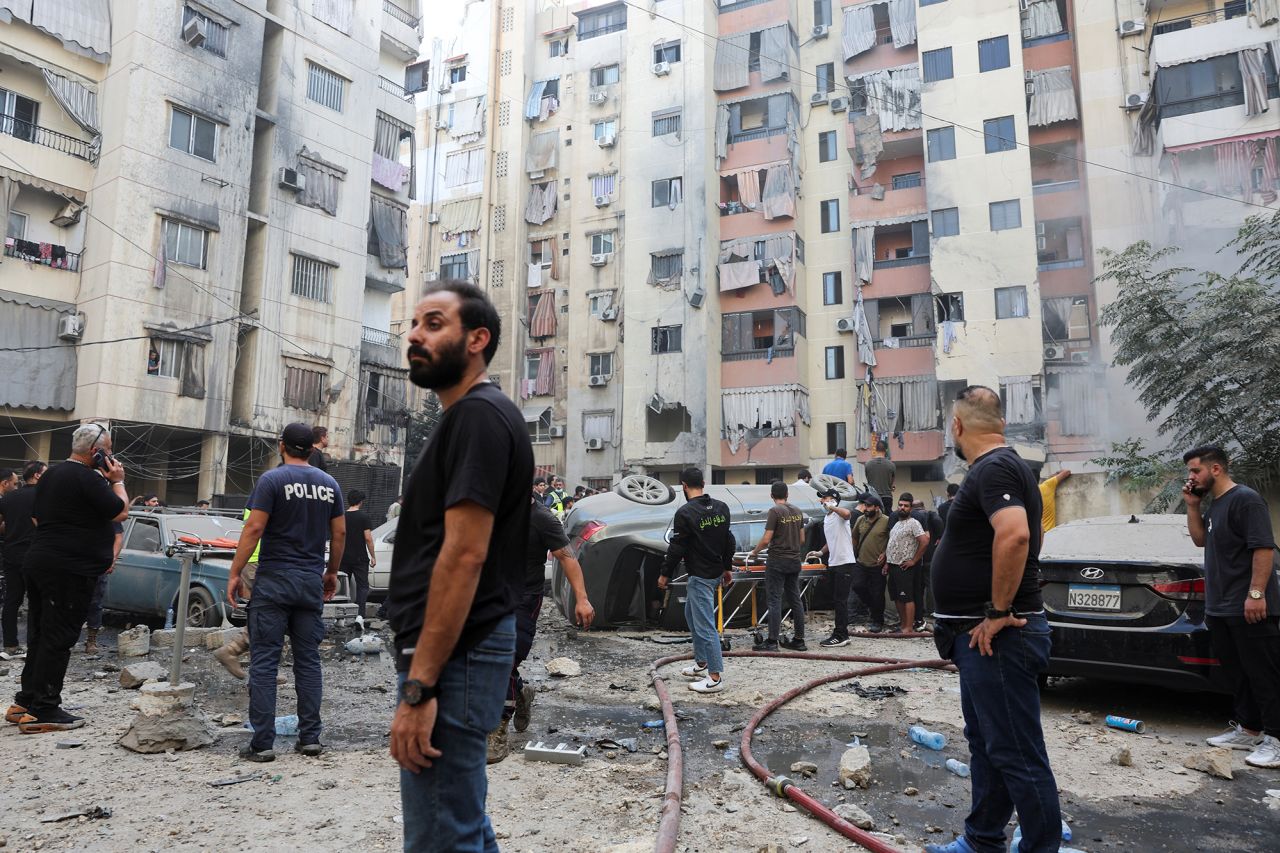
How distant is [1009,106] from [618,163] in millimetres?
15932

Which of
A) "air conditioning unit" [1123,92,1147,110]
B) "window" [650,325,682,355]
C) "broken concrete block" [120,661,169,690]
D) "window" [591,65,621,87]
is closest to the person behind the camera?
"broken concrete block" [120,661,169,690]

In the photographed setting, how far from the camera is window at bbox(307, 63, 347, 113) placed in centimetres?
2619

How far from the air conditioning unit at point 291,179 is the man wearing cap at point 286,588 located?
2267 centimetres

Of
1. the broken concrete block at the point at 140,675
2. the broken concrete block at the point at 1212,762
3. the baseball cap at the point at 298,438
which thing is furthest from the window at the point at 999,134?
the broken concrete block at the point at 140,675

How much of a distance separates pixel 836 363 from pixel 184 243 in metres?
22.3

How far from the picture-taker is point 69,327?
67.7 feet

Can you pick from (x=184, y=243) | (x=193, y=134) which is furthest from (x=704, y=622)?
(x=193, y=134)

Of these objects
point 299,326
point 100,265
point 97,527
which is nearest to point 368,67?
point 299,326

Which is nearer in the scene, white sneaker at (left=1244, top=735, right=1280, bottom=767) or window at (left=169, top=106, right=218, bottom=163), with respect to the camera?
white sneaker at (left=1244, top=735, right=1280, bottom=767)

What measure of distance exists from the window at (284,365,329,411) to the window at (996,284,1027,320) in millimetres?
22051

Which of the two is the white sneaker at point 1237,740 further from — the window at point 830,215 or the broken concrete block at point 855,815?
the window at point 830,215

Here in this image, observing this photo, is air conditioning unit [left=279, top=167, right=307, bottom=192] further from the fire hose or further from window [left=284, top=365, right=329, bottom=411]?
the fire hose

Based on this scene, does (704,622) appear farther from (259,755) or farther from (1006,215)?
(1006,215)

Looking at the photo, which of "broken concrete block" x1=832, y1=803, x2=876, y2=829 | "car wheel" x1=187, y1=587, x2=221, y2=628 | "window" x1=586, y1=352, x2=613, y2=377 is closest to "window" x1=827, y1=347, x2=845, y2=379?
"window" x1=586, y1=352, x2=613, y2=377
